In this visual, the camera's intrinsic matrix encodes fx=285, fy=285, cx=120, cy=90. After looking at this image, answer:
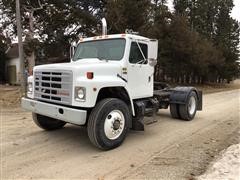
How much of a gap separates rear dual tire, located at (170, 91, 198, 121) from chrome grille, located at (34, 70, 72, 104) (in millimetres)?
4583

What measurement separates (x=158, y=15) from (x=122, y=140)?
1961cm

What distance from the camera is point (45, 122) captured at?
7285mm

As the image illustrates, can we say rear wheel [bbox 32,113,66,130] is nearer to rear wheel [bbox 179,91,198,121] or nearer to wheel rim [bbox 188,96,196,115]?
rear wheel [bbox 179,91,198,121]

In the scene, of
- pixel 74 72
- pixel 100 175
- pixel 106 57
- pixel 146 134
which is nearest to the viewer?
Answer: pixel 100 175

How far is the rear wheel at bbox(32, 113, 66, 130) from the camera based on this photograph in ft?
23.6

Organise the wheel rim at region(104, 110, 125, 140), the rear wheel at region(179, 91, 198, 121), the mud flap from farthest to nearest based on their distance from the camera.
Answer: the rear wheel at region(179, 91, 198, 121) < the mud flap < the wheel rim at region(104, 110, 125, 140)

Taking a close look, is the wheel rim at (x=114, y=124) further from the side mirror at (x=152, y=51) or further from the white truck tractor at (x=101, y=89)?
the side mirror at (x=152, y=51)

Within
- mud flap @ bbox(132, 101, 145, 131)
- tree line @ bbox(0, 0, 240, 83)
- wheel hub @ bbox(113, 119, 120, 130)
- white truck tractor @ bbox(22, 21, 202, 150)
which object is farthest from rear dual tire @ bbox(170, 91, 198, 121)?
tree line @ bbox(0, 0, 240, 83)

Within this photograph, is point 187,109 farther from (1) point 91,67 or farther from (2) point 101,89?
(1) point 91,67

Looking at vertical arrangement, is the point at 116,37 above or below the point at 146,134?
above

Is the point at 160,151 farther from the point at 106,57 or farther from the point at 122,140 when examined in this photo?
the point at 106,57

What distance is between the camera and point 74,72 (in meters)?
5.41

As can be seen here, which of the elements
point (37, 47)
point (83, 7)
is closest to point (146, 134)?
point (37, 47)

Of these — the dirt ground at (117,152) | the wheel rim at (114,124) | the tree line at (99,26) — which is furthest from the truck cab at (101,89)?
the tree line at (99,26)
